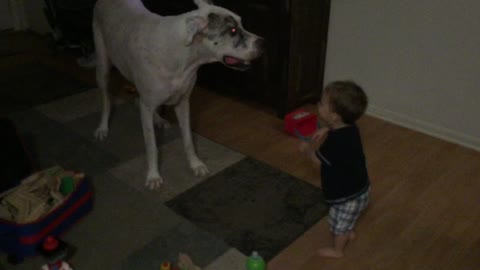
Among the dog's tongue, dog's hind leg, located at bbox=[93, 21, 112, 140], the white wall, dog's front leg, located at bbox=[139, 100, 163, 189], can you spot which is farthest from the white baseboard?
dog's hind leg, located at bbox=[93, 21, 112, 140]

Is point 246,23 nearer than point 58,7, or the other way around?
point 246,23

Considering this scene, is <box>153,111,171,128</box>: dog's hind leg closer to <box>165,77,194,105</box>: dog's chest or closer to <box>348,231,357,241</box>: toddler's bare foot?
<box>165,77,194,105</box>: dog's chest

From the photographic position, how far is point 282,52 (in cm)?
301

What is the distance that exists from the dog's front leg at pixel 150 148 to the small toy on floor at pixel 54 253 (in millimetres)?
696

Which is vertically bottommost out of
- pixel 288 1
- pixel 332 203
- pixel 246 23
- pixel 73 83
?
pixel 73 83

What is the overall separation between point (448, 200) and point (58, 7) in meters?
3.78

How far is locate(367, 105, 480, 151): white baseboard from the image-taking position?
112 inches

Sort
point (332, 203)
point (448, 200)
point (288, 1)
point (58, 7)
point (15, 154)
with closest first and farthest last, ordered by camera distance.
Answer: point (332, 203) → point (15, 154) → point (448, 200) → point (288, 1) → point (58, 7)

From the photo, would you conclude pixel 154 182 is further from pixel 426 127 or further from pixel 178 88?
pixel 426 127

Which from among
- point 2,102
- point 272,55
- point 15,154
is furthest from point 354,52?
point 2,102

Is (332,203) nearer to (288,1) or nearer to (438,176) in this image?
(438,176)

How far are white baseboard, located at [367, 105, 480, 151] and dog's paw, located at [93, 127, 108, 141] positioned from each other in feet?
6.47

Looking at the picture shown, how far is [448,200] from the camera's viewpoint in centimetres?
235

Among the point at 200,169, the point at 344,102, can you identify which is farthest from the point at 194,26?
the point at 200,169
